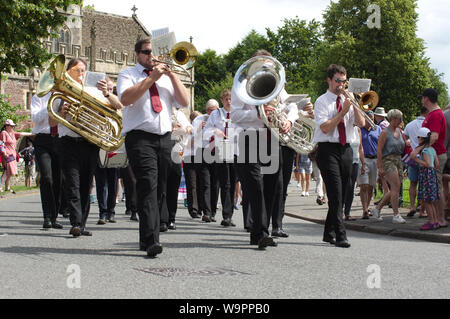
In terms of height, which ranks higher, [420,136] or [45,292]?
[420,136]

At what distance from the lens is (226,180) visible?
39.4ft

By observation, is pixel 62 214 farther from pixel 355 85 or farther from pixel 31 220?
pixel 355 85

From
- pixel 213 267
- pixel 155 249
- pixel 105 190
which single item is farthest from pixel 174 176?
pixel 213 267

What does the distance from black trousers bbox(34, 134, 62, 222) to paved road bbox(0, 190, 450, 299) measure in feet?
1.21

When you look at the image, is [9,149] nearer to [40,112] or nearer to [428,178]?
[40,112]

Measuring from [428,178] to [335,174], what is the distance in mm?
2649

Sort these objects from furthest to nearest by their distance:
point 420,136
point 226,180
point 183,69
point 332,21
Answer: point 332,21
point 226,180
point 420,136
point 183,69

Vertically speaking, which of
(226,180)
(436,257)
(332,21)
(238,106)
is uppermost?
(332,21)

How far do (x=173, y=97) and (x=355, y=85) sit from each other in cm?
267

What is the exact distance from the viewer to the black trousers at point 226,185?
38.3 ft

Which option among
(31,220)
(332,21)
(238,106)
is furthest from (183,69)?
(332,21)

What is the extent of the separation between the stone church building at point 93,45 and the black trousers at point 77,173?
55.3 m

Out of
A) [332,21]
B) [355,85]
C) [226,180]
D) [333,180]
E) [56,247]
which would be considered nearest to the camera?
[56,247]

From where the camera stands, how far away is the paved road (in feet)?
18.0
